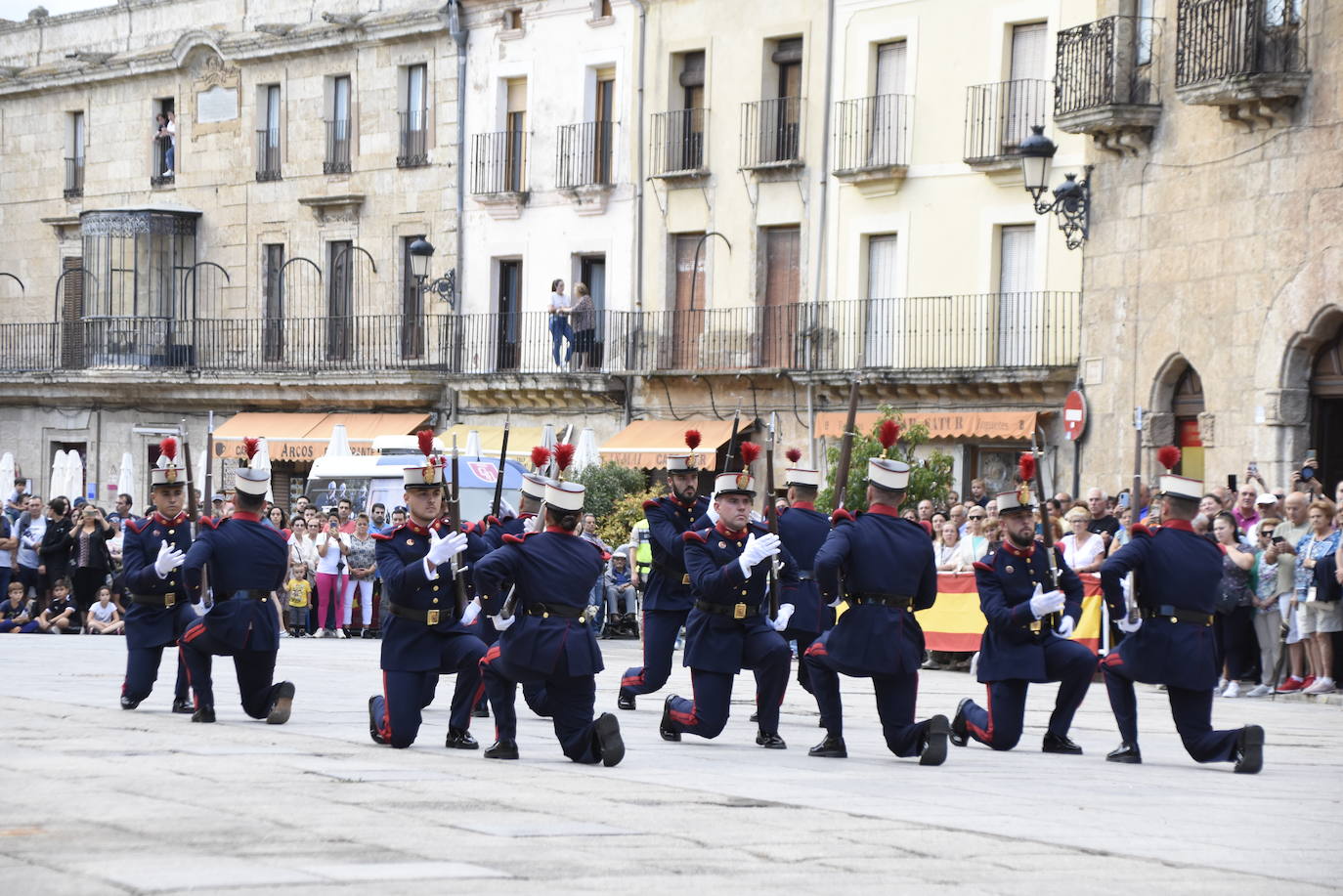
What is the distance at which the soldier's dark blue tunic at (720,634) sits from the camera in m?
13.3

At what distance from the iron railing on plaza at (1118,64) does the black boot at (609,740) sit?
16.8 meters

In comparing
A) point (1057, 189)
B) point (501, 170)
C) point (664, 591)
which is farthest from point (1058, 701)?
point (501, 170)

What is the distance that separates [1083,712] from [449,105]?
25172 millimetres

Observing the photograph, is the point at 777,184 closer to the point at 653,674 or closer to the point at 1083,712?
the point at 1083,712

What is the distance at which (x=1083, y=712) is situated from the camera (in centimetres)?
1773

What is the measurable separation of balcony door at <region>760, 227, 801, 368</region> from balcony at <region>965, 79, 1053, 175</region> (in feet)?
13.4

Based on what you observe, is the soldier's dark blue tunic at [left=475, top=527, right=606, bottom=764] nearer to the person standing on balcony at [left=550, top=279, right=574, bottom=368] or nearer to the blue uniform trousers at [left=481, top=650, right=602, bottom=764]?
the blue uniform trousers at [left=481, top=650, right=602, bottom=764]

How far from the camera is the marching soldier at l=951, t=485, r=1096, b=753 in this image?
13.5 metres

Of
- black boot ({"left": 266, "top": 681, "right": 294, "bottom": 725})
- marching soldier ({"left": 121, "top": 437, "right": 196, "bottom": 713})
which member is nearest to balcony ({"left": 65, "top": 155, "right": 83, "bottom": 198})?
marching soldier ({"left": 121, "top": 437, "right": 196, "bottom": 713})

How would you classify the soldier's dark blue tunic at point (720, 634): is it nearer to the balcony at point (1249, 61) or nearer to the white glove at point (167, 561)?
the white glove at point (167, 561)

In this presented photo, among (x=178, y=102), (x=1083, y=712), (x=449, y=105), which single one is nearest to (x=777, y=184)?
(x=449, y=105)

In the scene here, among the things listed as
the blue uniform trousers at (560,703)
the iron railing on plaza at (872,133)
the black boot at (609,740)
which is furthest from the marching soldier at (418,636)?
the iron railing on plaza at (872,133)

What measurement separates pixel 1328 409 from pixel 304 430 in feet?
71.3

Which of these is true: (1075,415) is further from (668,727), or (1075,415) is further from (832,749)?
(832,749)
